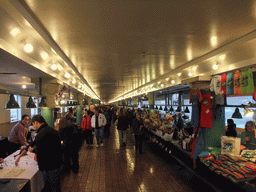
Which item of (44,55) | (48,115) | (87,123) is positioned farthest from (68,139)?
(87,123)

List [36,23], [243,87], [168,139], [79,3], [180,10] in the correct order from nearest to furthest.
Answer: [79,3] < [180,10] < [36,23] < [243,87] < [168,139]

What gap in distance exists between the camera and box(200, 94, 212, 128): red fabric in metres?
5.52

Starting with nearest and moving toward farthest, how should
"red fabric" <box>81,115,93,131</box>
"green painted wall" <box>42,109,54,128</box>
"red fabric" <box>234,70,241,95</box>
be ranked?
1. "red fabric" <box>234,70,241,95</box>
2. "green painted wall" <box>42,109,54,128</box>
3. "red fabric" <box>81,115,93,131</box>

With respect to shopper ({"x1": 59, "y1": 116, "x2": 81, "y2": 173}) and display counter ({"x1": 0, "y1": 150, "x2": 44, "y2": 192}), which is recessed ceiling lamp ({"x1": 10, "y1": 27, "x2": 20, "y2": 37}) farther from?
shopper ({"x1": 59, "y1": 116, "x2": 81, "y2": 173})

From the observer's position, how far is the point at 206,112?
5508 mm

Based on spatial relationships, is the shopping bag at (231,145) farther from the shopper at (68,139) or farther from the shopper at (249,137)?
the shopper at (68,139)

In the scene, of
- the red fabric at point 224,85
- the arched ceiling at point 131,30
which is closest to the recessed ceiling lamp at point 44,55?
the arched ceiling at point 131,30

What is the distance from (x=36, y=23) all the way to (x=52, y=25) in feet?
0.76

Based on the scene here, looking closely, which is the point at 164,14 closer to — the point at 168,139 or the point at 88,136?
the point at 168,139

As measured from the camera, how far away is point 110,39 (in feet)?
12.6

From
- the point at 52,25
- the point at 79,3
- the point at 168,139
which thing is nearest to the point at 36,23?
the point at 52,25

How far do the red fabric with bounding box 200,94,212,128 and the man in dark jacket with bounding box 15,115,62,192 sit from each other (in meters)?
3.91

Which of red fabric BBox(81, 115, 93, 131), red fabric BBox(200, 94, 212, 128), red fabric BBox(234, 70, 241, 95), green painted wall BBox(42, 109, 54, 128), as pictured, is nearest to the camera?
red fabric BBox(234, 70, 241, 95)

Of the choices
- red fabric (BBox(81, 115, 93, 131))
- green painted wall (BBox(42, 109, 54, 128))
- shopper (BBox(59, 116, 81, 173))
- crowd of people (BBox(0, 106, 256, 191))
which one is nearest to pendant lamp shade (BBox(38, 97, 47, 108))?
green painted wall (BBox(42, 109, 54, 128))
